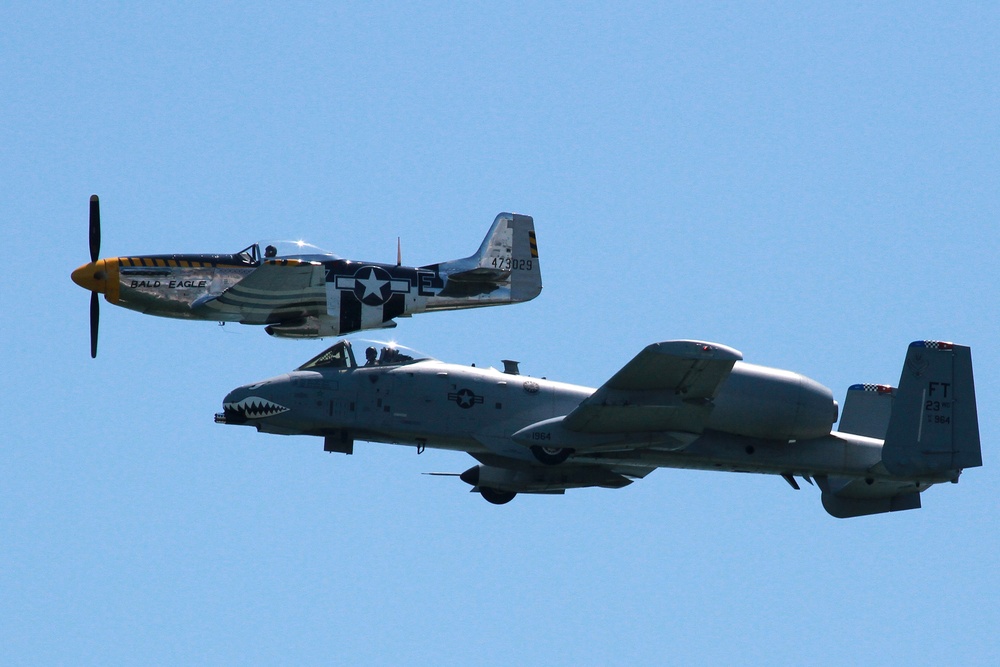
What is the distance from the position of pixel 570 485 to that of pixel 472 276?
1153cm

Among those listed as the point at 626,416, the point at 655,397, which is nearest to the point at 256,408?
the point at 626,416

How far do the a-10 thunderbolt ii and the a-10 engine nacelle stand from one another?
33 millimetres

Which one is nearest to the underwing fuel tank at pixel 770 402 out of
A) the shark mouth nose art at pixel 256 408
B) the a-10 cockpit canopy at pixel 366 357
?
the a-10 cockpit canopy at pixel 366 357

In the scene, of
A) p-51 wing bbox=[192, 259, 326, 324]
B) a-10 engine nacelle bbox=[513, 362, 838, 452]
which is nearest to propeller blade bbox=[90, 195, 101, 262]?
p-51 wing bbox=[192, 259, 326, 324]

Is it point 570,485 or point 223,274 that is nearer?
point 570,485

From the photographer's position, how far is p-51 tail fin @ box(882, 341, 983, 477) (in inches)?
1443

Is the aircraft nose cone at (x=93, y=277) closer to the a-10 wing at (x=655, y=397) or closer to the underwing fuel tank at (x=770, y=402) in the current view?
the a-10 wing at (x=655, y=397)

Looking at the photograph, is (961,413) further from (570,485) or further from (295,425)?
(295,425)

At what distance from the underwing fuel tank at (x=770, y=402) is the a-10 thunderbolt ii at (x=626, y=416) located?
1.3 inches

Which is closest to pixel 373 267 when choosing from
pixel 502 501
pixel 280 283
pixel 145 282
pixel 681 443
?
pixel 280 283

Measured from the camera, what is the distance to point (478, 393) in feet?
123

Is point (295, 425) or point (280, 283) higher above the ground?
point (280, 283)

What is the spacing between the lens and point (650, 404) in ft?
116

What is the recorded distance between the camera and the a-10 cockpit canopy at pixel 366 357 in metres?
37.8
